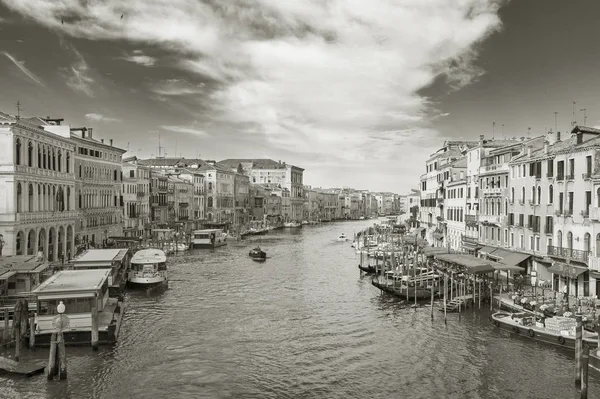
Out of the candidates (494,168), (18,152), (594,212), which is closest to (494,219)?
(494,168)

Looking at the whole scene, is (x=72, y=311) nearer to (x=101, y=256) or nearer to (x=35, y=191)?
Result: (x=101, y=256)

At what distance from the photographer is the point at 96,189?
166 feet

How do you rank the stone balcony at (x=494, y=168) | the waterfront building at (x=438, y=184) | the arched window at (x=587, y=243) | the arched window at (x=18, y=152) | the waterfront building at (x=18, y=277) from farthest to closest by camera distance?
the waterfront building at (x=438, y=184), the stone balcony at (x=494, y=168), the arched window at (x=18, y=152), the arched window at (x=587, y=243), the waterfront building at (x=18, y=277)

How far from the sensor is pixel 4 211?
30.4m

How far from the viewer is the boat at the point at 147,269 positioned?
3441cm

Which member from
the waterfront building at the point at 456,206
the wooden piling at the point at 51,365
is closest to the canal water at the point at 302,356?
the wooden piling at the point at 51,365

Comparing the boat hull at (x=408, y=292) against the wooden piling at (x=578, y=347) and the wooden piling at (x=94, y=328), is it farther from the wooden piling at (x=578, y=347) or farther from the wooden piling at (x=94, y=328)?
the wooden piling at (x=94, y=328)

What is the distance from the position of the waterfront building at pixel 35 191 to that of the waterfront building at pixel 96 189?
7083 millimetres

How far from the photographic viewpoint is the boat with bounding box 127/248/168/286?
113 ft

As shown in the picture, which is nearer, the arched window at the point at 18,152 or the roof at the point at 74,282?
the roof at the point at 74,282

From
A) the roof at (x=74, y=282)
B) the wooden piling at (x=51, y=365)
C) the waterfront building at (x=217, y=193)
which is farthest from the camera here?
the waterfront building at (x=217, y=193)

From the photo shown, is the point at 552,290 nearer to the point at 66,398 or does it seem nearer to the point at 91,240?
the point at 66,398

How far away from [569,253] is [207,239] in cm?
4540

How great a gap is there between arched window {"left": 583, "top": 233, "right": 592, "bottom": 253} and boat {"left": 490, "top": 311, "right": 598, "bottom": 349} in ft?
16.9
